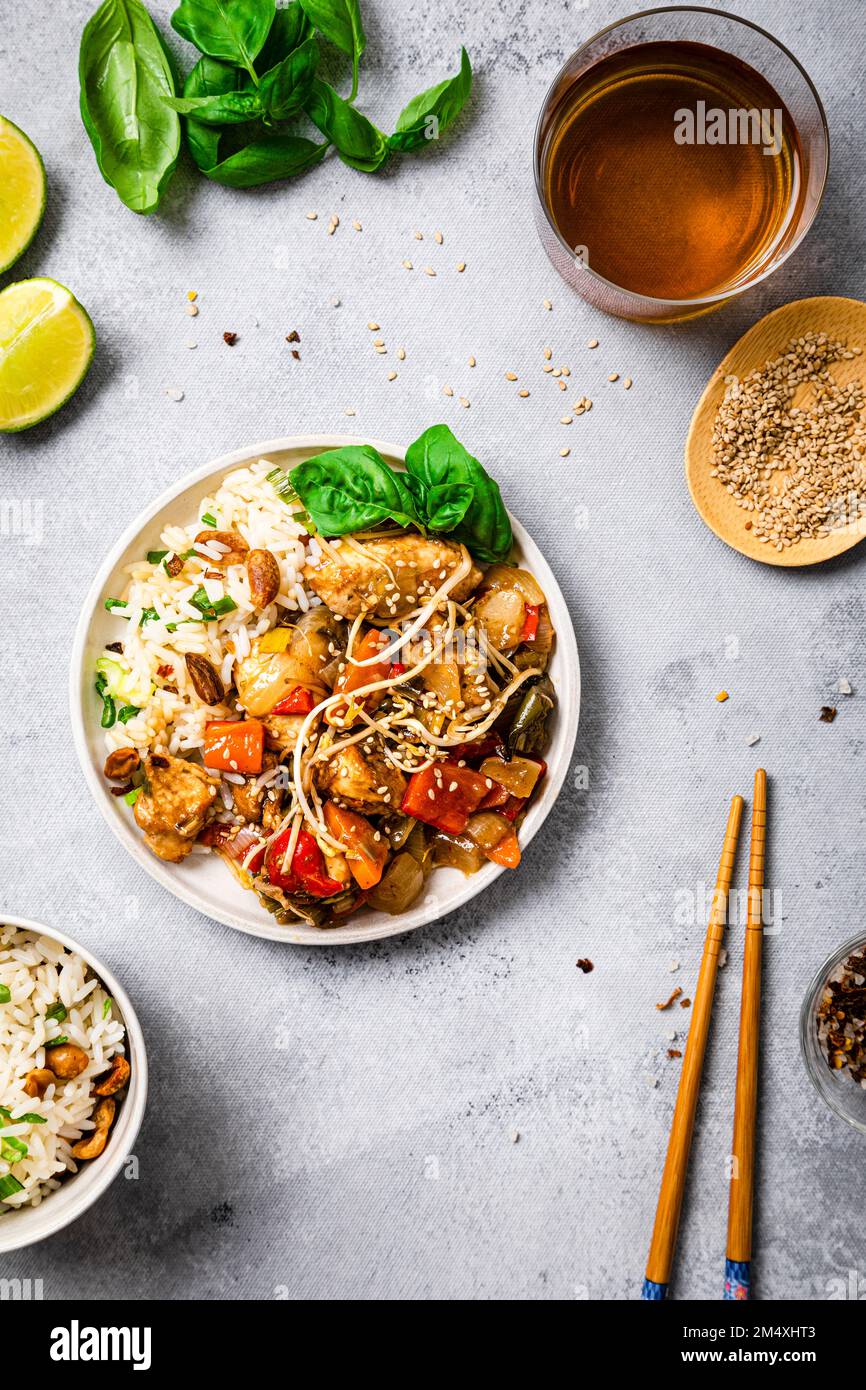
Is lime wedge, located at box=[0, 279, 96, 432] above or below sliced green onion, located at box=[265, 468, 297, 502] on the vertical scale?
above

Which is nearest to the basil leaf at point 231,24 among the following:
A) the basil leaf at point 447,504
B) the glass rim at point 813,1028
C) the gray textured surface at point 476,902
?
the gray textured surface at point 476,902

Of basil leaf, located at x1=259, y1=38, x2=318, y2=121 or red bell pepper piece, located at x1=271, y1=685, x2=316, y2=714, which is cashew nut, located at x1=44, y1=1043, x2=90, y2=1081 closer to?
red bell pepper piece, located at x1=271, y1=685, x2=316, y2=714

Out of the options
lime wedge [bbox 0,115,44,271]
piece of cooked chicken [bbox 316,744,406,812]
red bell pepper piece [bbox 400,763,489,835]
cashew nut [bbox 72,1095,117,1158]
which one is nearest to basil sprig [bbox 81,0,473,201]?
lime wedge [bbox 0,115,44,271]

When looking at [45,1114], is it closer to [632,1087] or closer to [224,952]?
[224,952]

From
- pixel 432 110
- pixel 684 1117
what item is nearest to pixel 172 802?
pixel 684 1117

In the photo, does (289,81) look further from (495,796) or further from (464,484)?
(495,796)

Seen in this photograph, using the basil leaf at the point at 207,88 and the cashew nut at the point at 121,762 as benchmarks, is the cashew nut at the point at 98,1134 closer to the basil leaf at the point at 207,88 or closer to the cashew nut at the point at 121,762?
the cashew nut at the point at 121,762
